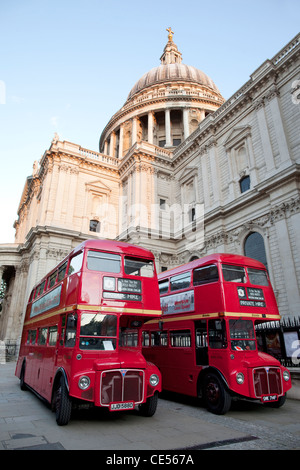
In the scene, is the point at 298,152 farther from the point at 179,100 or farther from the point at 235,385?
the point at 179,100

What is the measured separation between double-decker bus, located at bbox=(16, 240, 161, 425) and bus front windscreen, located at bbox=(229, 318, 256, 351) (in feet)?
7.73

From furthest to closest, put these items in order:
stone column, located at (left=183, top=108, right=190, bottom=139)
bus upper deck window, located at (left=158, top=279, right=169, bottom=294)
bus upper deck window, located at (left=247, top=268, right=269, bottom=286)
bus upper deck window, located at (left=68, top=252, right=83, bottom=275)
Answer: stone column, located at (left=183, top=108, right=190, bottom=139) < bus upper deck window, located at (left=158, top=279, right=169, bottom=294) < bus upper deck window, located at (left=247, top=268, right=269, bottom=286) < bus upper deck window, located at (left=68, top=252, right=83, bottom=275)

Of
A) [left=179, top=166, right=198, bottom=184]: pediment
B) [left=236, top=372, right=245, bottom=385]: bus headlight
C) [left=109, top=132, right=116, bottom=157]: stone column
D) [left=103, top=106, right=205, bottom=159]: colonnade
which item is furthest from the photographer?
[left=109, top=132, right=116, bottom=157]: stone column

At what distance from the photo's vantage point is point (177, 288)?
35.0 ft

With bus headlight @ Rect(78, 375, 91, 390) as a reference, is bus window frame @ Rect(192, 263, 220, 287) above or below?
above

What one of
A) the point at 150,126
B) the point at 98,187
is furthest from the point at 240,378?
the point at 150,126

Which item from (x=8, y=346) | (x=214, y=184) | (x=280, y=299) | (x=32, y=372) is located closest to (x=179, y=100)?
(x=214, y=184)

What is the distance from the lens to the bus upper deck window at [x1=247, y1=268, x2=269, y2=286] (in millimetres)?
9299

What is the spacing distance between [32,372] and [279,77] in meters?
21.5

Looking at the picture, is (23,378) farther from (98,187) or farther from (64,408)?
(98,187)

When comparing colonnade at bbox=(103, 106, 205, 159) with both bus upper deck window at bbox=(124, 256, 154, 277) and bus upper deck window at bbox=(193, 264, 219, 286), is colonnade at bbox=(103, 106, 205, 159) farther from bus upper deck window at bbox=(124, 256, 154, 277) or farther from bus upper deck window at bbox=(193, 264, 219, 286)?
bus upper deck window at bbox=(124, 256, 154, 277)

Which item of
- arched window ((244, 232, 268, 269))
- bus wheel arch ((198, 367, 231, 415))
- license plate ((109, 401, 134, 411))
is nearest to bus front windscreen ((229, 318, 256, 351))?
bus wheel arch ((198, 367, 231, 415))

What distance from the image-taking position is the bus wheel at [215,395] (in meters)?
7.77

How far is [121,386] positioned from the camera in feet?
21.1
